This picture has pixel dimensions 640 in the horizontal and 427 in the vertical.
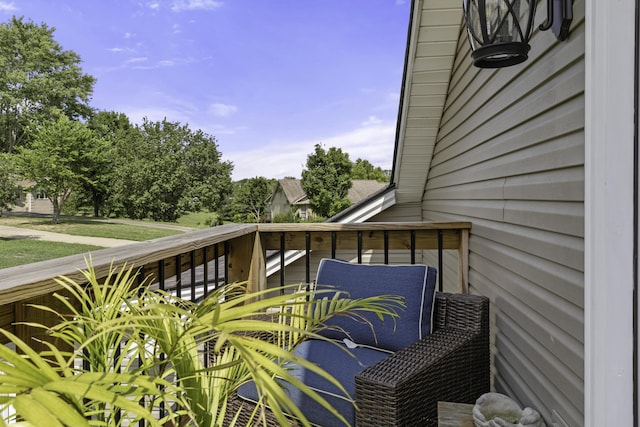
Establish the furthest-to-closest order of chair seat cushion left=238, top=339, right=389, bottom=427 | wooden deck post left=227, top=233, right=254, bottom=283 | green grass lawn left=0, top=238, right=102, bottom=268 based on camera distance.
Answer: green grass lawn left=0, top=238, right=102, bottom=268 < wooden deck post left=227, top=233, right=254, bottom=283 < chair seat cushion left=238, top=339, right=389, bottom=427

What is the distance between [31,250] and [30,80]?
1386 cm

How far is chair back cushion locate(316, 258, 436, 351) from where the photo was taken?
2115 mm

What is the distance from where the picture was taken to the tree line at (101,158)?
24.4 meters

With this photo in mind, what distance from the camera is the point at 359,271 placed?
2.31 metres

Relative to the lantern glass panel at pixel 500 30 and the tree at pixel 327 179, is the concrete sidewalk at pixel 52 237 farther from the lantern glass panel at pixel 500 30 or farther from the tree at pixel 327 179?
the lantern glass panel at pixel 500 30

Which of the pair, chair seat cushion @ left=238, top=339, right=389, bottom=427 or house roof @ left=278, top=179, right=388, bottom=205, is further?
house roof @ left=278, top=179, right=388, bottom=205

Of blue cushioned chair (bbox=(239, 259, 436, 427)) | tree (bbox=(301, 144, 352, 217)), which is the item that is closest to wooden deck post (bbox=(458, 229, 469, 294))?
blue cushioned chair (bbox=(239, 259, 436, 427))

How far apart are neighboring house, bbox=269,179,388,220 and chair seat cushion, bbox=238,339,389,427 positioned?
2381 centimetres

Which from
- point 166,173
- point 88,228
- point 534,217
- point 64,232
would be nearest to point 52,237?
point 64,232

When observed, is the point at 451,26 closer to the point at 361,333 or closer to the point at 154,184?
the point at 361,333

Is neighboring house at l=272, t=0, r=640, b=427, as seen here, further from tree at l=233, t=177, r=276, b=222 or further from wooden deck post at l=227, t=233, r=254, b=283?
tree at l=233, t=177, r=276, b=222

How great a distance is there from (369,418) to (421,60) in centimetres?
318

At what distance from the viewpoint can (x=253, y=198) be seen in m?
32.0

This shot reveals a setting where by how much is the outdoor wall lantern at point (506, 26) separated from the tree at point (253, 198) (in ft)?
98.6
